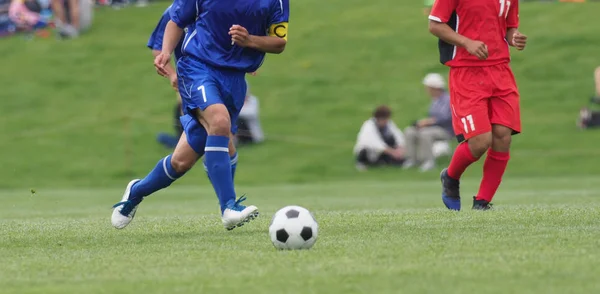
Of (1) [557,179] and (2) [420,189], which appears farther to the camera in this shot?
(1) [557,179]

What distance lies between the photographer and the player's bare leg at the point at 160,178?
9.40 metres

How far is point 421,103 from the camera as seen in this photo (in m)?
29.7

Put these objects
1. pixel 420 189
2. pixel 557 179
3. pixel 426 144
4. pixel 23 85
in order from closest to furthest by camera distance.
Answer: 1. pixel 420 189
2. pixel 557 179
3. pixel 426 144
4. pixel 23 85

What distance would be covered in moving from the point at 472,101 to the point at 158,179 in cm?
287

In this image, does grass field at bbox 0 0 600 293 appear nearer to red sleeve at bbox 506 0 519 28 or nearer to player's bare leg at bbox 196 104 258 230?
player's bare leg at bbox 196 104 258 230

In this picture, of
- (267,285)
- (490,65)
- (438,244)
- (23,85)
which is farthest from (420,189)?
(23,85)

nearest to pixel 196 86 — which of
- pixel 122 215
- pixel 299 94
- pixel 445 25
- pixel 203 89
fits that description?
pixel 203 89

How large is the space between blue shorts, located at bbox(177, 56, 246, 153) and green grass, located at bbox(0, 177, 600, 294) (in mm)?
842

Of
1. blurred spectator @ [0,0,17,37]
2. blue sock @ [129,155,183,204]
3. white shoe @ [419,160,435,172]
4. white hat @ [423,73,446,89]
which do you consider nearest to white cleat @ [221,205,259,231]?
blue sock @ [129,155,183,204]

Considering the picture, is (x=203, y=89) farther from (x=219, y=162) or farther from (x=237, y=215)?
(x=237, y=215)

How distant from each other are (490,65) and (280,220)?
3.80 meters

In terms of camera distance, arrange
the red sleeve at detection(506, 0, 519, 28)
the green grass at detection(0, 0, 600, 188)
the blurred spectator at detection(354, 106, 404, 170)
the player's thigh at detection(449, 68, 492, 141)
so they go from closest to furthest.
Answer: the player's thigh at detection(449, 68, 492, 141) → the red sleeve at detection(506, 0, 519, 28) → the blurred spectator at detection(354, 106, 404, 170) → the green grass at detection(0, 0, 600, 188)

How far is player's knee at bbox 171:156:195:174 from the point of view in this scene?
938cm

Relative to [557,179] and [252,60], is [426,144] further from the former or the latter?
[252,60]
